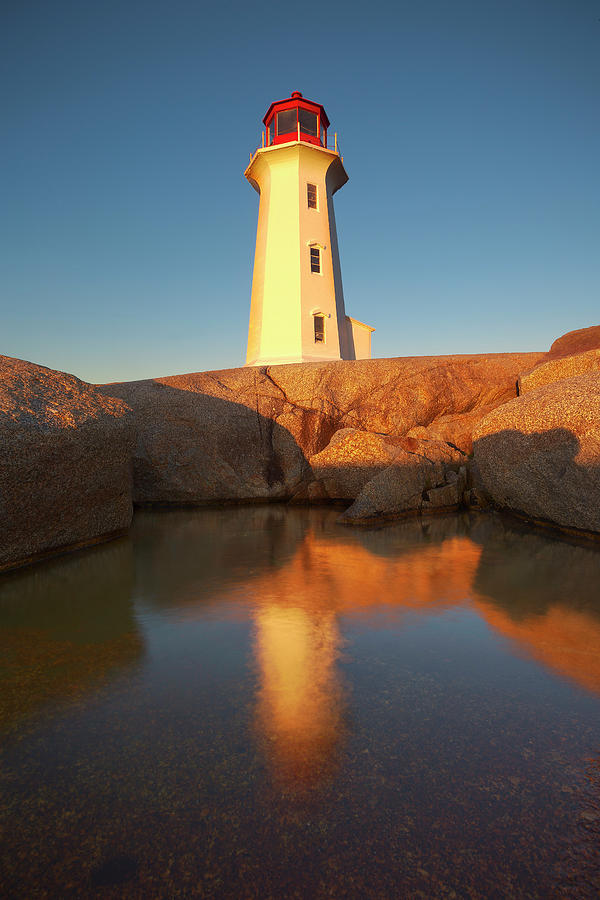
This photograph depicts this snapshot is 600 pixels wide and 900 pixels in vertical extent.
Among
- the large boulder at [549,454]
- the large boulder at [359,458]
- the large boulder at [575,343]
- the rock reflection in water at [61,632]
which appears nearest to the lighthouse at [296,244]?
the large boulder at [575,343]

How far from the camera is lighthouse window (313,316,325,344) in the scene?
753 inches

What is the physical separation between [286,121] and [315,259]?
5.34 m

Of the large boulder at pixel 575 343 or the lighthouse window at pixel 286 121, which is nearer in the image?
the large boulder at pixel 575 343

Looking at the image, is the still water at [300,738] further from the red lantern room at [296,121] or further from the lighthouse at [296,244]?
the red lantern room at [296,121]

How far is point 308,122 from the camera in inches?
A: 779

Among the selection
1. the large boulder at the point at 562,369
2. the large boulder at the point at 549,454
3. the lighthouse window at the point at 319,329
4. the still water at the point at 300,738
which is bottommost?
the still water at the point at 300,738

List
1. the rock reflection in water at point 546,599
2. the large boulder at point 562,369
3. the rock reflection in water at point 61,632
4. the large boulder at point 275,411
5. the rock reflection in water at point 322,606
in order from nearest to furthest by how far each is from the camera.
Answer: the rock reflection in water at point 322,606
the rock reflection in water at point 61,632
the rock reflection in water at point 546,599
the large boulder at point 562,369
the large boulder at point 275,411

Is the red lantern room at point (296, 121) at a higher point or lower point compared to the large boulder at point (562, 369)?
higher

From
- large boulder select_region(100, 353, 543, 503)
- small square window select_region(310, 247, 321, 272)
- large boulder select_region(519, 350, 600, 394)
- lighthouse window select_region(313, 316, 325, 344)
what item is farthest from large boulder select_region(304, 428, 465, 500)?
small square window select_region(310, 247, 321, 272)

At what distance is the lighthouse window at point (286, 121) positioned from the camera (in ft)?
64.2

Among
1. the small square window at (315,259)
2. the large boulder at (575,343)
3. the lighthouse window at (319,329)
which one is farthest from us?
the small square window at (315,259)

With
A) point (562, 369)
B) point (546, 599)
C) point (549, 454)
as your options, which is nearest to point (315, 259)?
point (562, 369)

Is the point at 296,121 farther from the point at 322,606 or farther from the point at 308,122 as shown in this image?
the point at 322,606

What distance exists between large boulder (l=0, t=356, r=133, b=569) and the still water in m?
0.69
